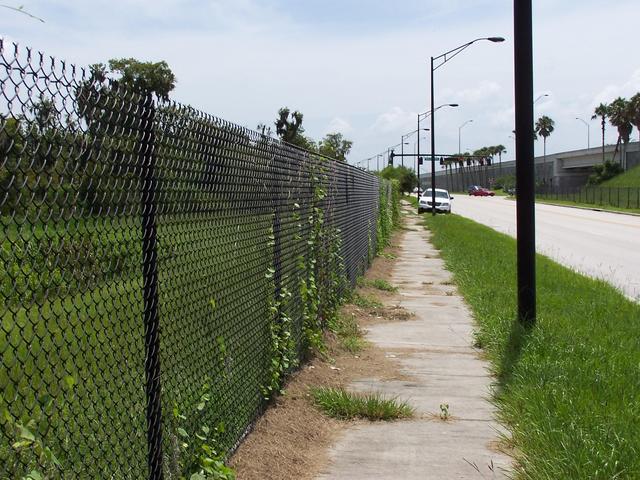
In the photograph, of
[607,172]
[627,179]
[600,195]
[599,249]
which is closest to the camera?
[599,249]

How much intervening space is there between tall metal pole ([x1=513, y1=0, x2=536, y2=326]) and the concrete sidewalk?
2.74 ft

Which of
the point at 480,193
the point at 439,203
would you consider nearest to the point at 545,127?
the point at 480,193

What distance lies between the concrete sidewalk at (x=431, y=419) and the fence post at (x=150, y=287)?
4.76ft

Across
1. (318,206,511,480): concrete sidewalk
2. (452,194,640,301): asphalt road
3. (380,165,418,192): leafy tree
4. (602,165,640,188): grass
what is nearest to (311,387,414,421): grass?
(318,206,511,480): concrete sidewalk

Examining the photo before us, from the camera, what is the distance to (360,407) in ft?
18.3

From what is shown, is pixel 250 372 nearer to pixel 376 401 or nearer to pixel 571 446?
pixel 376 401

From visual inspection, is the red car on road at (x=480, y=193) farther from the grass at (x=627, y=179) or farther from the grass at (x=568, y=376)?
the grass at (x=568, y=376)

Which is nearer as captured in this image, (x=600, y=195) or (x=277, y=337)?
(x=277, y=337)

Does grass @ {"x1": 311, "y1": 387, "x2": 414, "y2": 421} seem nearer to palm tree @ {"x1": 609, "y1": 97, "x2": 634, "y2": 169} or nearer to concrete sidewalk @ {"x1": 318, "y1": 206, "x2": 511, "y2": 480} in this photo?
concrete sidewalk @ {"x1": 318, "y1": 206, "x2": 511, "y2": 480}

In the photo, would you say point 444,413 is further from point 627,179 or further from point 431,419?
point 627,179

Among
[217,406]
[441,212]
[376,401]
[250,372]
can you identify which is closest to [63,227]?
[217,406]

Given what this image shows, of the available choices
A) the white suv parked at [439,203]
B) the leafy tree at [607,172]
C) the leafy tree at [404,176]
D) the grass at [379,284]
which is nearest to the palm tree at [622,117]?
the leafy tree at [607,172]

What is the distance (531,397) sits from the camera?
17.5 feet

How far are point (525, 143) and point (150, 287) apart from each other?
5.55 meters
